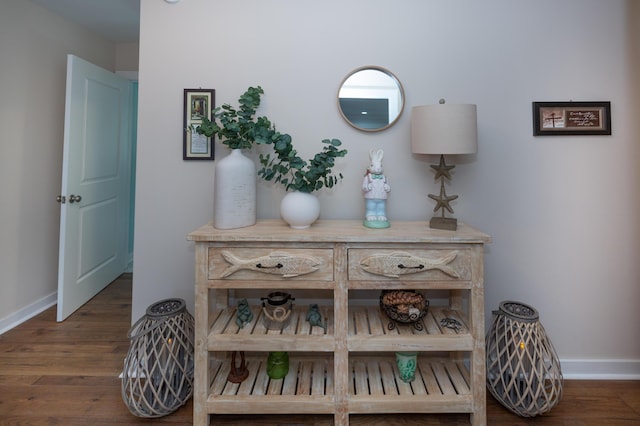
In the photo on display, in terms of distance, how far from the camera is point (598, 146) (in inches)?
71.2

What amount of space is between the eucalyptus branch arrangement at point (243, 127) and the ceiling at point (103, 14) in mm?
1675

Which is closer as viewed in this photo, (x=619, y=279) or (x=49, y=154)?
(x=619, y=279)

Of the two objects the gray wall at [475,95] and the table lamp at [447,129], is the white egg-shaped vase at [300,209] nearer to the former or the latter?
the gray wall at [475,95]

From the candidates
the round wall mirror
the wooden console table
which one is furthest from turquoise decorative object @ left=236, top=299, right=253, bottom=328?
the round wall mirror

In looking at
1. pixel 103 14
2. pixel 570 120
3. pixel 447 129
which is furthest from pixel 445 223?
pixel 103 14

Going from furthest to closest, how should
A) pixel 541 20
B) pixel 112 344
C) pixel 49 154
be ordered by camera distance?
pixel 49 154 → pixel 112 344 → pixel 541 20

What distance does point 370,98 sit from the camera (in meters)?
1.81

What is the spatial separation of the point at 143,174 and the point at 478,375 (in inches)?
75.2

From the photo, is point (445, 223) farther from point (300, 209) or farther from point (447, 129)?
point (300, 209)

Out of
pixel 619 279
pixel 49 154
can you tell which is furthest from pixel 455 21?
pixel 49 154

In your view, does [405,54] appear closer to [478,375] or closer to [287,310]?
[287,310]

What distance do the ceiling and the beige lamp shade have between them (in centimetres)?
242

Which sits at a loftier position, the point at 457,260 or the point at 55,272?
the point at 457,260

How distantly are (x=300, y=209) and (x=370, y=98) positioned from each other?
0.76 m
